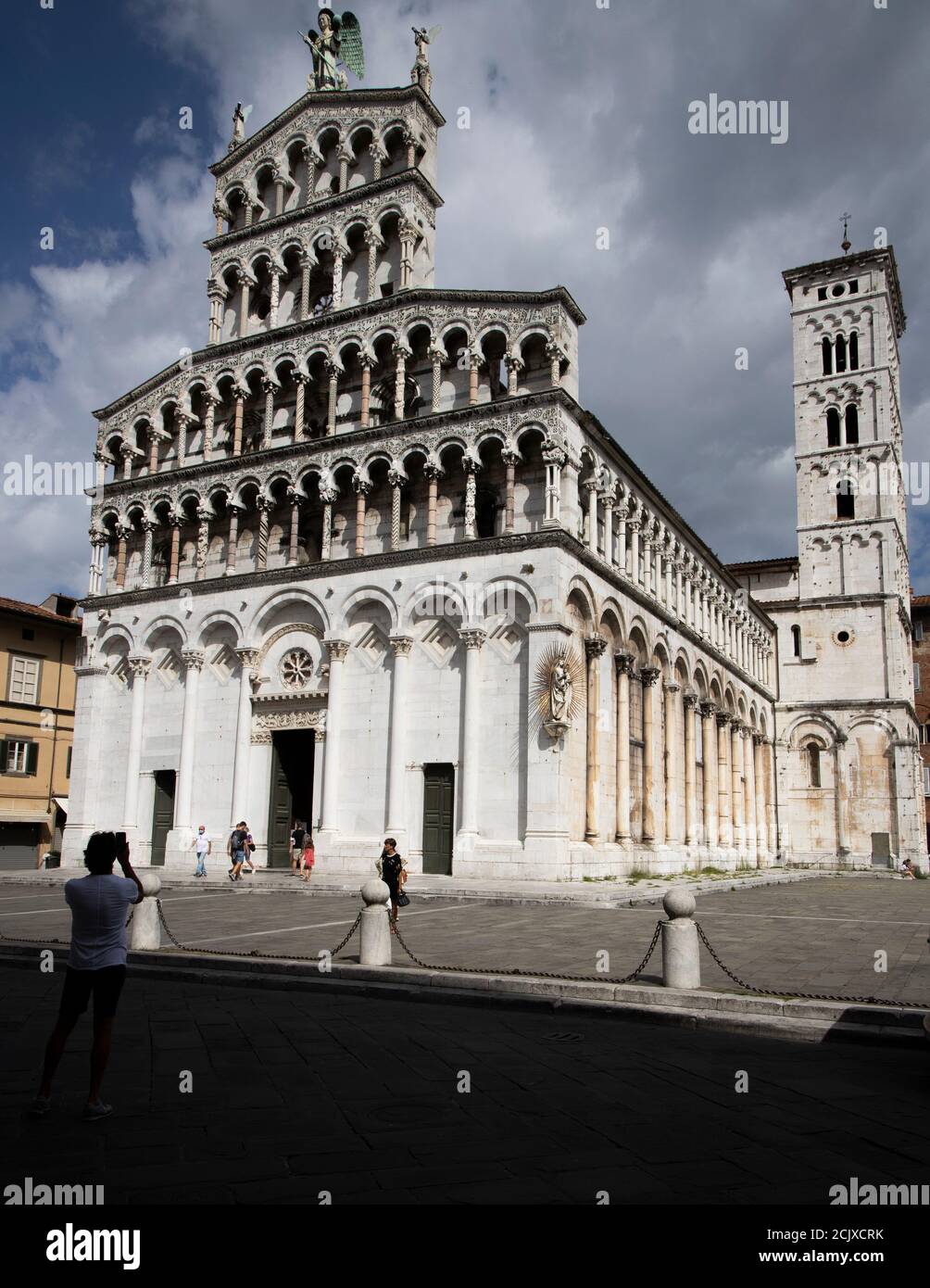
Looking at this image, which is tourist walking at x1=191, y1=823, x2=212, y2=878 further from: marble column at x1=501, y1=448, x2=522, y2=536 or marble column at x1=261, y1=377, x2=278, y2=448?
marble column at x1=261, y1=377, x2=278, y2=448

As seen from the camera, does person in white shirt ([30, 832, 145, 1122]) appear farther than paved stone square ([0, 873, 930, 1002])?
No

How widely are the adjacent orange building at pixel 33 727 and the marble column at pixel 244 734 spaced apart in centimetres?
1402

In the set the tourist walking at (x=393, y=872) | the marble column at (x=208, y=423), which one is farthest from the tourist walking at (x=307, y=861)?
the marble column at (x=208, y=423)

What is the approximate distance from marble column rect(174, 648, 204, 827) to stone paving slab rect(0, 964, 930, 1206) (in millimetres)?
22501

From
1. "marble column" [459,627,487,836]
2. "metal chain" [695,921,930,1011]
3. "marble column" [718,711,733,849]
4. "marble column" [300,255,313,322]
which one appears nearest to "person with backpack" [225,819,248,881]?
"marble column" [459,627,487,836]

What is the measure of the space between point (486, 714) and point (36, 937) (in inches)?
562

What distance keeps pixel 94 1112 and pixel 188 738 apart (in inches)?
1053

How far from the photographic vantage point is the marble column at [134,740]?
32.8m

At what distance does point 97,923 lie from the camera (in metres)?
6.55

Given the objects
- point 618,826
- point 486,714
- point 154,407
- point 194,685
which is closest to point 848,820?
point 618,826

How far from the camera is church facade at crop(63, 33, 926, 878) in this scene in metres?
27.1

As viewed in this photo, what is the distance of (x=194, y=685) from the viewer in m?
32.4
